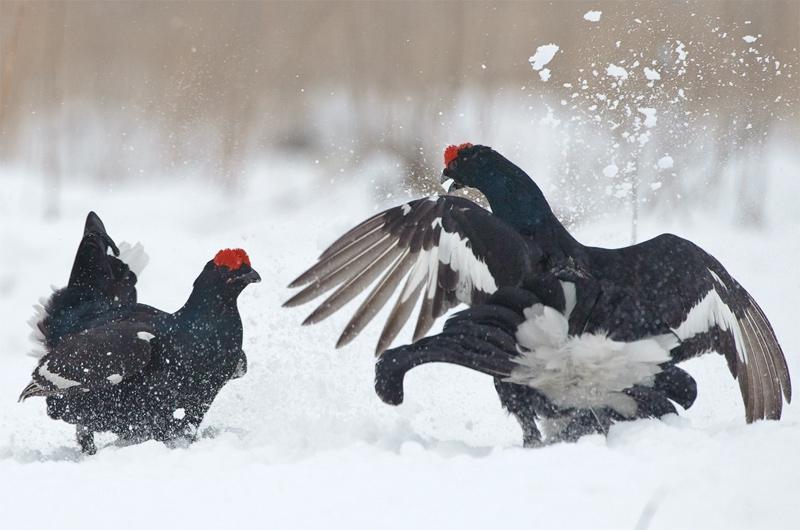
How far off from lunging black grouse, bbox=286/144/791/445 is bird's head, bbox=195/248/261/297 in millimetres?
416

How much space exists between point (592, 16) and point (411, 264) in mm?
3730

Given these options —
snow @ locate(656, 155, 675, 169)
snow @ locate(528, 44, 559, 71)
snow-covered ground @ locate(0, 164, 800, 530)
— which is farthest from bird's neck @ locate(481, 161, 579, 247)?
snow @ locate(528, 44, 559, 71)

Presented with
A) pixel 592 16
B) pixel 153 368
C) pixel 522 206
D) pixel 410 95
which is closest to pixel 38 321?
pixel 153 368

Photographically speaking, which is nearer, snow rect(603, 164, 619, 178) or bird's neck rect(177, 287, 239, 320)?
bird's neck rect(177, 287, 239, 320)

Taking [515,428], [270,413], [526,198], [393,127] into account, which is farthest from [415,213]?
[393,127]

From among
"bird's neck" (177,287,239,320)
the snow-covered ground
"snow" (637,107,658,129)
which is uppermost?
"snow" (637,107,658,129)

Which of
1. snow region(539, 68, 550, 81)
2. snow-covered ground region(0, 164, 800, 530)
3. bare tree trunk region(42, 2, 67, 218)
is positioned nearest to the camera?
snow-covered ground region(0, 164, 800, 530)

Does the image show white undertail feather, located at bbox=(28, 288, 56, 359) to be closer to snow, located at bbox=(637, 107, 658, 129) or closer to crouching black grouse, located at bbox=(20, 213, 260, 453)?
crouching black grouse, located at bbox=(20, 213, 260, 453)

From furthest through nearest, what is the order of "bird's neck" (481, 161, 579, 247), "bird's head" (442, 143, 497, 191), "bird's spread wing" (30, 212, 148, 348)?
"bird's spread wing" (30, 212, 148, 348) < "bird's head" (442, 143, 497, 191) < "bird's neck" (481, 161, 579, 247)

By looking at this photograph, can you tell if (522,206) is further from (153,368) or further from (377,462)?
(153,368)

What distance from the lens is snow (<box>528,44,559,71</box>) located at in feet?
19.9

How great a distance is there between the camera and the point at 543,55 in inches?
239

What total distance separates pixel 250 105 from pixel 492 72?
1.60m

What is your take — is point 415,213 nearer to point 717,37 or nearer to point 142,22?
point 717,37
